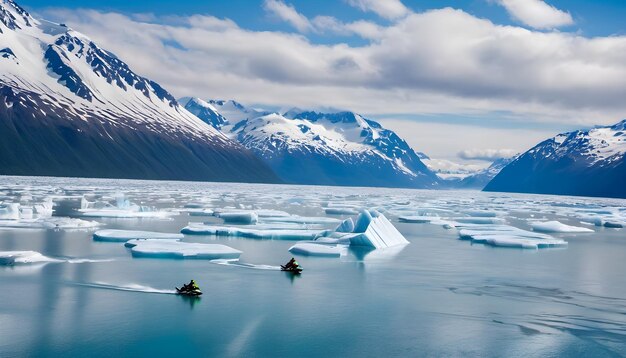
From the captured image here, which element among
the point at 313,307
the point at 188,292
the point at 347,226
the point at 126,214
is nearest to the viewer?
the point at 313,307

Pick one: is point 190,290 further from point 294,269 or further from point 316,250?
point 316,250

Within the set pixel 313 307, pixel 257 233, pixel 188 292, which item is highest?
pixel 257 233

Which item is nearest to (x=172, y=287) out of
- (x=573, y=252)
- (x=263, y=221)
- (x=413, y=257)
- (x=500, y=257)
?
(x=413, y=257)

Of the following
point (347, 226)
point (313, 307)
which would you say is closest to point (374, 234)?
point (347, 226)

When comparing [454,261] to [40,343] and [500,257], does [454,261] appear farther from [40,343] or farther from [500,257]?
[40,343]

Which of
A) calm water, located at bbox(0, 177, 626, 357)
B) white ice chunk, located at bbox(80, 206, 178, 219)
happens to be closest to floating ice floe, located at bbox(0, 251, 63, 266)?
calm water, located at bbox(0, 177, 626, 357)

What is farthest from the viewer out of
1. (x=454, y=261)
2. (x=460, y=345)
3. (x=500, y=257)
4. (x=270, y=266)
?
(x=500, y=257)
